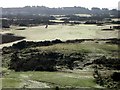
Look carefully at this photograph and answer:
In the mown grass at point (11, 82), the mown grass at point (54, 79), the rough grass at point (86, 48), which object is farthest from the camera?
the rough grass at point (86, 48)

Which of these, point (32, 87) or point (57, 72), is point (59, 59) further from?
point (32, 87)

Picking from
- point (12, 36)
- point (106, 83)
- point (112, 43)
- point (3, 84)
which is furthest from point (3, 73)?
point (12, 36)

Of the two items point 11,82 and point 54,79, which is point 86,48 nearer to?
point 54,79

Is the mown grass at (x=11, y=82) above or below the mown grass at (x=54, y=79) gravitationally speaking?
above

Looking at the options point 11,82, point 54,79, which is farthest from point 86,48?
point 11,82

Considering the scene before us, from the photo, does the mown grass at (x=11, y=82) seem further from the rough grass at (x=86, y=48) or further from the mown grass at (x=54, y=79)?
the rough grass at (x=86, y=48)

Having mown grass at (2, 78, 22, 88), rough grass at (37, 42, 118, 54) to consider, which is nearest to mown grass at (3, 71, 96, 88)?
mown grass at (2, 78, 22, 88)

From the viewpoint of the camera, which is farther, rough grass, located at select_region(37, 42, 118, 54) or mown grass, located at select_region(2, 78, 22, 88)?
rough grass, located at select_region(37, 42, 118, 54)

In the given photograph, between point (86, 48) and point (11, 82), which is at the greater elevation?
point (86, 48)

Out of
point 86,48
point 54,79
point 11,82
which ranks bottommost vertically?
point 54,79

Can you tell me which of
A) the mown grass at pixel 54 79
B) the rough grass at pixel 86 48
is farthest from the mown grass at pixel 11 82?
the rough grass at pixel 86 48

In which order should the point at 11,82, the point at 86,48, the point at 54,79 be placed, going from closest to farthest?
the point at 11,82, the point at 54,79, the point at 86,48

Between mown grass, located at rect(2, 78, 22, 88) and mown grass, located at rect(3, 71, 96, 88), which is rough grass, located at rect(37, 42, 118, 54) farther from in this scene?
mown grass, located at rect(2, 78, 22, 88)
